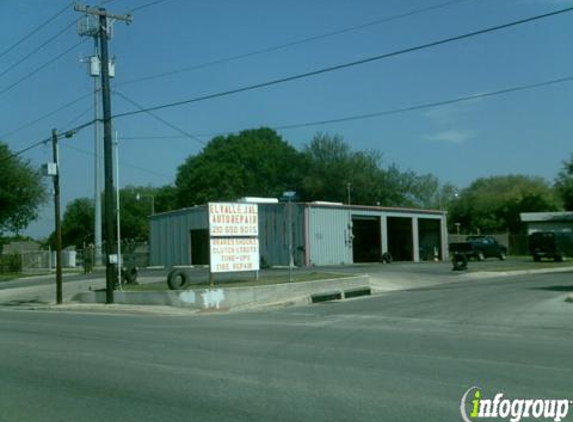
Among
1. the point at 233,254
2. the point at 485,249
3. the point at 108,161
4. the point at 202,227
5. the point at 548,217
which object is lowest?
the point at 485,249

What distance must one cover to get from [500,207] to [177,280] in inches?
2537

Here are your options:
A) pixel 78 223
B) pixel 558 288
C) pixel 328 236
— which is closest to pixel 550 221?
pixel 328 236

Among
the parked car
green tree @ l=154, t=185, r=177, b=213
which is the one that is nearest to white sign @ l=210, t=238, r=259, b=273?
the parked car

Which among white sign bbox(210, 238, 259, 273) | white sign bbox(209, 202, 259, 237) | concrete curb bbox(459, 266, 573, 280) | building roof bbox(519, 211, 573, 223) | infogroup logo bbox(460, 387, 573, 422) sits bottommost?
infogroup logo bbox(460, 387, 573, 422)

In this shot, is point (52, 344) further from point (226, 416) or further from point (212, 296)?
point (212, 296)

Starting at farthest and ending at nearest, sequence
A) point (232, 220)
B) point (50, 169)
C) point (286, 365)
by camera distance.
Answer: point (50, 169), point (232, 220), point (286, 365)

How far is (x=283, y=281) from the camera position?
28312mm

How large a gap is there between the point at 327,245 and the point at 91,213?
7344 centimetres

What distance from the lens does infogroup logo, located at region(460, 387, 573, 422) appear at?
766cm

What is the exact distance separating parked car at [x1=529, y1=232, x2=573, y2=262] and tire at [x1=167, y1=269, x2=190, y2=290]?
3106 cm

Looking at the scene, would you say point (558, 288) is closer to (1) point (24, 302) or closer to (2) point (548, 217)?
(1) point (24, 302)

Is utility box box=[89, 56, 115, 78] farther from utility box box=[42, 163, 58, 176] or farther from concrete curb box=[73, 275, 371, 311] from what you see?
concrete curb box=[73, 275, 371, 311]

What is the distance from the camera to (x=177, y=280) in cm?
2712

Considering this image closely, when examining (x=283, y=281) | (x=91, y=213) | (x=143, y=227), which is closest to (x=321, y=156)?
(x=143, y=227)
